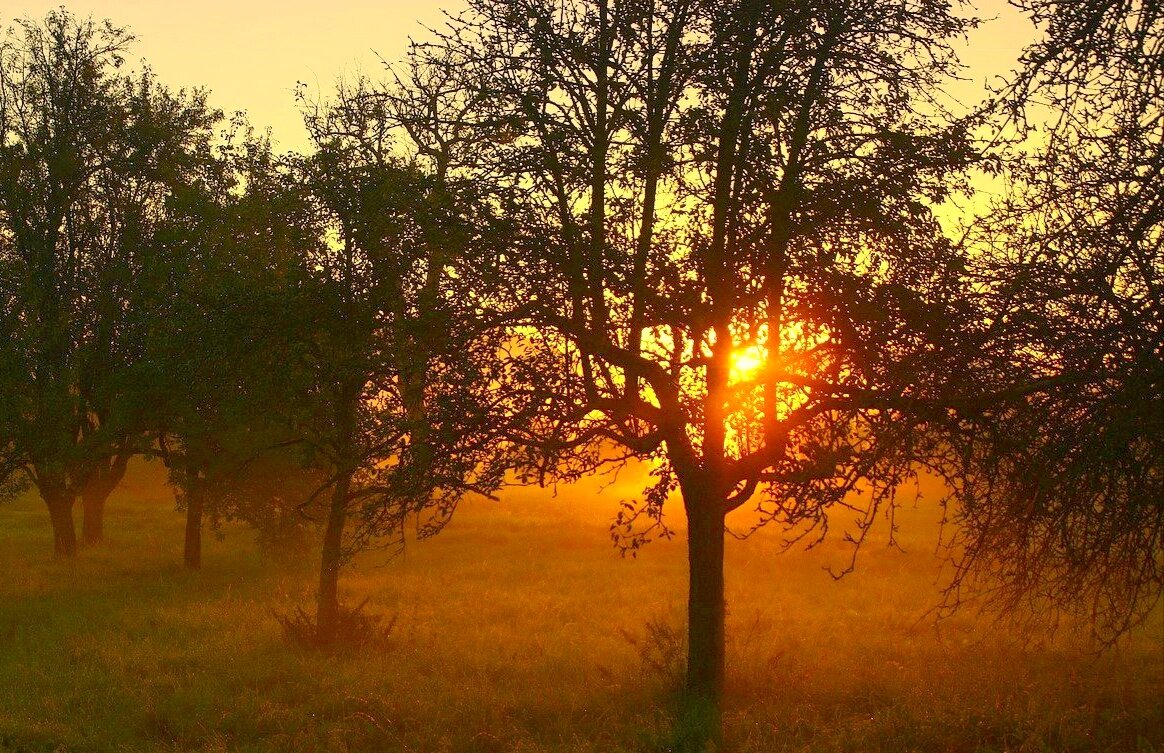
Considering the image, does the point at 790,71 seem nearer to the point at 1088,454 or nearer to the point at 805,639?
the point at 1088,454

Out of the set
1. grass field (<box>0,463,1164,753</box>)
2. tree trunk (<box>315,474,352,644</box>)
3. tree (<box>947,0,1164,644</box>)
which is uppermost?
tree (<box>947,0,1164,644</box>)

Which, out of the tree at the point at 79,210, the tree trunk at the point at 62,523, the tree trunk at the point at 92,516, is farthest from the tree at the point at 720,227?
the tree trunk at the point at 92,516

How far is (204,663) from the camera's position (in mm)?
16203

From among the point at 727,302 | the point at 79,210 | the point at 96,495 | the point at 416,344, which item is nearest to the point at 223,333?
the point at 416,344

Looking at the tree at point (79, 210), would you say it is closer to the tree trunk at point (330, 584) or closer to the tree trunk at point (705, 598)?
the tree trunk at point (330, 584)

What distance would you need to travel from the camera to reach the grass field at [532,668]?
38.4 feet

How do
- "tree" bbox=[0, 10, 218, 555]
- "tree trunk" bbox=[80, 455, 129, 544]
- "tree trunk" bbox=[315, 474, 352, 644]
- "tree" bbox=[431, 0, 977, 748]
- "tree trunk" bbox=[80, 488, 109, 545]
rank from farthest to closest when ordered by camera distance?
"tree trunk" bbox=[80, 488, 109, 545]
"tree trunk" bbox=[80, 455, 129, 544]
"tree" bbox=[0, 10, 218, 555]
"tree trunk" bbox=[315, 474, 352, 644]
"tree" bbox=[431, 0, 977, 748]

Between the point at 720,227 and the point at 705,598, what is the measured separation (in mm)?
4536

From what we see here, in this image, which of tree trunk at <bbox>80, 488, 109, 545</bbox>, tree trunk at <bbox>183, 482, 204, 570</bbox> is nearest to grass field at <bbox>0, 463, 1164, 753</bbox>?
tree trunk at <bbox>183, 482, 204, 570</bbox>

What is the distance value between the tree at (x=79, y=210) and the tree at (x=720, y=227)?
650 inches

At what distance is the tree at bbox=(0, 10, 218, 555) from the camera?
24.7 meters

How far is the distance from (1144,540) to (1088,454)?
1325 mm

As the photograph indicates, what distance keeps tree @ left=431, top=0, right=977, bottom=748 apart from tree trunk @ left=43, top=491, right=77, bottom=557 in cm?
2270

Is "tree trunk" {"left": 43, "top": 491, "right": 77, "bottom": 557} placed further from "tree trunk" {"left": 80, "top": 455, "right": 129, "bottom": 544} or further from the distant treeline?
the distant treeline
